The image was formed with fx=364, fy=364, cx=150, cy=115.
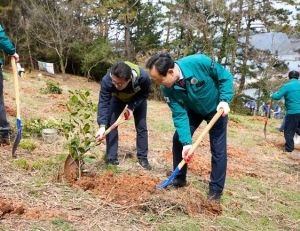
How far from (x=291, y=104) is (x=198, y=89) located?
4.37 meters

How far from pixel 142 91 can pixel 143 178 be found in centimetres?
102

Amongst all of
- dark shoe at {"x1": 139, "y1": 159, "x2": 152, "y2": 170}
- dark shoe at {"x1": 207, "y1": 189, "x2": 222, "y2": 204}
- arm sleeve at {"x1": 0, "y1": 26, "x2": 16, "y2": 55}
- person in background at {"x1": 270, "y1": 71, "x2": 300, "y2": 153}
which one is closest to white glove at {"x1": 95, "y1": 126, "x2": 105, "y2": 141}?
dark shoe at {"x1": 139, "y1": 159, "x2": 152, "y2": 170}

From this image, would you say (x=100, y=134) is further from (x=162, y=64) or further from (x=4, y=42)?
(x=4, y=42)

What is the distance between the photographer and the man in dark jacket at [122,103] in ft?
12.4

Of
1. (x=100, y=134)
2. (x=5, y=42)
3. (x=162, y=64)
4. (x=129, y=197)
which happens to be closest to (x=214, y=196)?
(x=129, y=197)

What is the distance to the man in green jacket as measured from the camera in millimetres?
2982

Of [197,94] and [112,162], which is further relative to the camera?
[112,162]

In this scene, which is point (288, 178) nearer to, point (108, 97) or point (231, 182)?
point (231, 182)

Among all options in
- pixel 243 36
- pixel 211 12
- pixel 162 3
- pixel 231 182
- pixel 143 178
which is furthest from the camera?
pixel 162 3

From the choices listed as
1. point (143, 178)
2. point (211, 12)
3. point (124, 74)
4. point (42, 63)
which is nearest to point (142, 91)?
point (124, 74)

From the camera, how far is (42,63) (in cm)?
2748

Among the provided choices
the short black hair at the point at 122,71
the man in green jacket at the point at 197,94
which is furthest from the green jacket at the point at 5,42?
the man in green jacket at the point at 197,94

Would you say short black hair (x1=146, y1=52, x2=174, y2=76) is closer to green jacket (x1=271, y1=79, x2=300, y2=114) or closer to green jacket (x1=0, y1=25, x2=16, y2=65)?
green jacket (x1=0, y1=25, x2=16, y2=65)

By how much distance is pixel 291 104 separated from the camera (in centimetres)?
687
